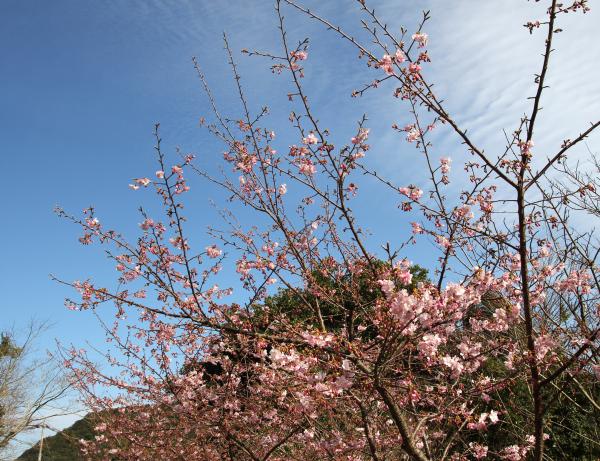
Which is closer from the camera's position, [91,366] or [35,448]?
[91,366]

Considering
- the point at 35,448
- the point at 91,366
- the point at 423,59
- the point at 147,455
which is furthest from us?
the point at 35,448

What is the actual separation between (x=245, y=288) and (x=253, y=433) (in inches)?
64.9

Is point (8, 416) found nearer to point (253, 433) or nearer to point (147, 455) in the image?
point (147, 455)

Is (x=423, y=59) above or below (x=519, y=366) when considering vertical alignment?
above

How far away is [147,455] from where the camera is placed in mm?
6223

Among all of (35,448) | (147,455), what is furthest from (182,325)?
(35,448)

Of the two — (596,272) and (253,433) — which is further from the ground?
(596,272)

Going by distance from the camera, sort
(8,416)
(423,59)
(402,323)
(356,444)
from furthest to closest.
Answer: (8,416), (356,444), (423,59), (402,323)

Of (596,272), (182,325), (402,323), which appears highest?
(596,272)

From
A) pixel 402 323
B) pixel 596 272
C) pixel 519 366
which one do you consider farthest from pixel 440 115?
pixel 596 272

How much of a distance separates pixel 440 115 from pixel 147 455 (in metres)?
5.74

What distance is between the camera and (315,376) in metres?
2.78

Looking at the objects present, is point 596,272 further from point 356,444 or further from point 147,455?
point 147,455

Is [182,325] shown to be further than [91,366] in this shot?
No
